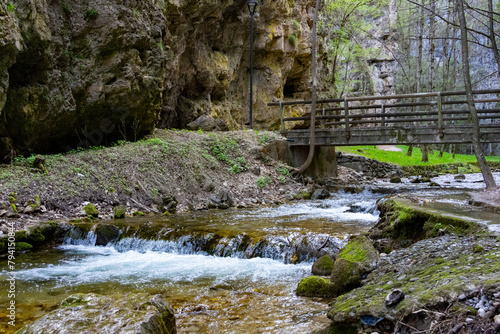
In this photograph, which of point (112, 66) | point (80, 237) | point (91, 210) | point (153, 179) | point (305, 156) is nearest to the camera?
point (80, 237)

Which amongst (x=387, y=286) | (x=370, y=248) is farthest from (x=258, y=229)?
(x=387, y=286)

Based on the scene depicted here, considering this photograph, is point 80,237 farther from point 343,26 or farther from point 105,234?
point 343,26

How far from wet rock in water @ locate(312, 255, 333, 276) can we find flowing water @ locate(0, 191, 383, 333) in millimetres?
266

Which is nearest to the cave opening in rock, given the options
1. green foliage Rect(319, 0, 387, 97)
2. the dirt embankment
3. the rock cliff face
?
green foliage Rect(319, 0, 387, 97)

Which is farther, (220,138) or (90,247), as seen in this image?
(220,138)

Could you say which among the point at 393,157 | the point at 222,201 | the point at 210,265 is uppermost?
the point at 393,157

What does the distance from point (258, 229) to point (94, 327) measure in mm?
4866

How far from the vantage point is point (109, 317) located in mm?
2928

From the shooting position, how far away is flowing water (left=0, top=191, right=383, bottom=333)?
4117 millimetres

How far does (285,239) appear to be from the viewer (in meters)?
6.62

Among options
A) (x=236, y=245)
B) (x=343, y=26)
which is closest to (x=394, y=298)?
(x=236, y=245)

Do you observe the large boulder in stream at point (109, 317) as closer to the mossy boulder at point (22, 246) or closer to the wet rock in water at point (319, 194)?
the mossy boulder at point (22, 246)

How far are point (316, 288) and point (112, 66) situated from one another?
9768 mm

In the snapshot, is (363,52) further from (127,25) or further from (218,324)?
(218,324)
